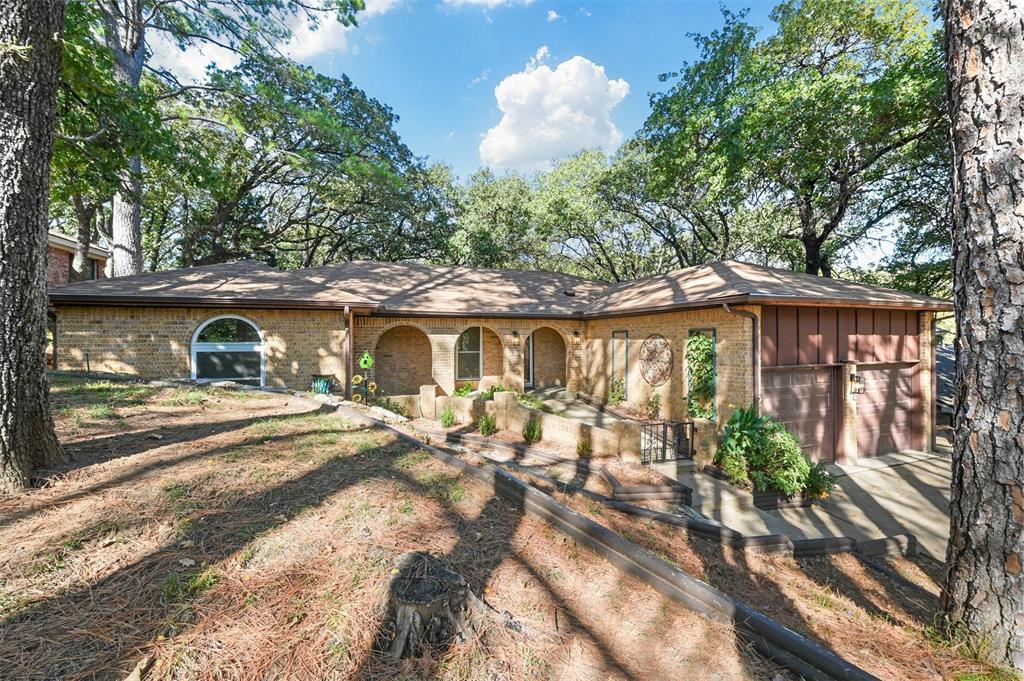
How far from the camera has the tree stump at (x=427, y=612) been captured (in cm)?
190

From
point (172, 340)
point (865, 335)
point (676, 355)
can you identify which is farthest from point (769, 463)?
point (172, 340)

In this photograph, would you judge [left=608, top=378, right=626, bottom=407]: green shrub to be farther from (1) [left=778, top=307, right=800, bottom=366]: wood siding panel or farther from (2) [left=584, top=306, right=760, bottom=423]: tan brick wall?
(1) [left=778, top=307, right=800, bottom=366]: wood siding panel

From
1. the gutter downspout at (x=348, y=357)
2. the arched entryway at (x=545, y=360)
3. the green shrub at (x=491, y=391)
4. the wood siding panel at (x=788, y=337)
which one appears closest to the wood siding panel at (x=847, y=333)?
the wood siding panel at (x=788, y=337)

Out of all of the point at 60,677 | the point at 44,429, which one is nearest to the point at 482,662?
the point at 60,677

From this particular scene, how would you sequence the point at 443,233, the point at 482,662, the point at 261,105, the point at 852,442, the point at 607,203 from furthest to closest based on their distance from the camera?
the point at 443,233
the point at 607,203
the point at 261,105
the point at 852,442
the point at 482,662

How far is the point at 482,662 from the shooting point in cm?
186

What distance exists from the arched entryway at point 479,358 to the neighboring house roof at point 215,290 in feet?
12.6

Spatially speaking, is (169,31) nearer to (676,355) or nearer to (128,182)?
(128,182)

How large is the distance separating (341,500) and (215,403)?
4.53m

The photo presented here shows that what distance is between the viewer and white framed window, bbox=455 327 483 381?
564 inches

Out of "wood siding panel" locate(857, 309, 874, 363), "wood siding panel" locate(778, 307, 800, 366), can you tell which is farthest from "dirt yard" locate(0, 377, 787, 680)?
"wood siding panel" locate(857, 309, 874, 363)

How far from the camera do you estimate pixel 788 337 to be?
8711 mm

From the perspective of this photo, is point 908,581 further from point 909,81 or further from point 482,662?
point 909,81

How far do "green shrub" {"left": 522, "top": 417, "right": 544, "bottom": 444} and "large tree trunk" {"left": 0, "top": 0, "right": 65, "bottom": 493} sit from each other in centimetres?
719
